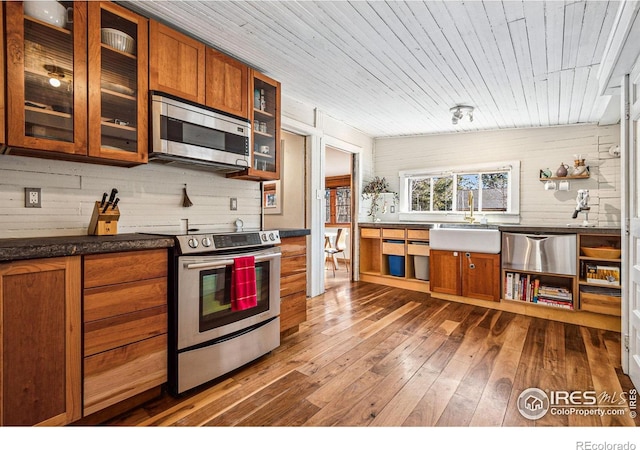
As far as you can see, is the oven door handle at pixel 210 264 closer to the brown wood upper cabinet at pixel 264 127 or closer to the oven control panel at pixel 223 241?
the oven control panel at pixel 223 241

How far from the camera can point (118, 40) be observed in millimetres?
1971

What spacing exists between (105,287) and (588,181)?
5.25 meters

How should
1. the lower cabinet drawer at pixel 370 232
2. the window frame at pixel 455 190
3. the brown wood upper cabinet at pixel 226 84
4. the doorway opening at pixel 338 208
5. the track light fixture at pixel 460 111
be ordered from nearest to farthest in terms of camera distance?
the brown wood upper cabinet at pixel 226 84, the track light fixture at pixel 460 111, the window frame at pixel 455 190, the lower cabinet drawer at pixel 370 232, the doorway opening at pixel 338 208

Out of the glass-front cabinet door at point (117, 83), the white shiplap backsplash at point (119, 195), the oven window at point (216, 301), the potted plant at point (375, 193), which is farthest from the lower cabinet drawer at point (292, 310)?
the potted plant at point (375, 193)

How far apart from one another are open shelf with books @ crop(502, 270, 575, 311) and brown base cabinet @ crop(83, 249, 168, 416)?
11.8ft

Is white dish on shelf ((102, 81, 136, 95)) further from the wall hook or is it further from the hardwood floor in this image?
the hardwood floor

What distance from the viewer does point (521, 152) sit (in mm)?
4562

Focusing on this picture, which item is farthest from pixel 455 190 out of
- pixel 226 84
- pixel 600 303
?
pixel 226 84

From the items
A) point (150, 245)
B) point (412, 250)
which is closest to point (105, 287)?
point (150, 245)

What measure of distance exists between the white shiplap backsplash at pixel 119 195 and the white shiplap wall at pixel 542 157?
11.1 feet

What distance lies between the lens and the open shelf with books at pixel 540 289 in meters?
3.39

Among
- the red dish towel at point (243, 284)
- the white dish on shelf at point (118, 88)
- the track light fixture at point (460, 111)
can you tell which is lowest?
the red dish towel at point (243, 284)

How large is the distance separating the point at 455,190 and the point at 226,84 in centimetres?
384

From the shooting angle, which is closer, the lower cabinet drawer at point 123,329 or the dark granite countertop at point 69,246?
the dark granite countertop at point 69,246
